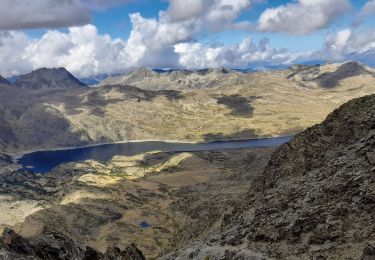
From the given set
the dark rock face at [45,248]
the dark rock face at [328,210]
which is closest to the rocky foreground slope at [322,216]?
the dark rock face at [328,210]

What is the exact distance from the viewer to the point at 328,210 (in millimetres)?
50625

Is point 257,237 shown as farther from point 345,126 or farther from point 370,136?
point 345,126

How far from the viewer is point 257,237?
177 feet

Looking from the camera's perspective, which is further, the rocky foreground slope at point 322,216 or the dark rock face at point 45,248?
the dark rock face at point 45,248

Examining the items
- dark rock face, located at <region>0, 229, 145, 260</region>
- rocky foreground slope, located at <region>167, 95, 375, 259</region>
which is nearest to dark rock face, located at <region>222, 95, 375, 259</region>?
rocky foreground slope, located at <region>167, 95, 375, 259</region>

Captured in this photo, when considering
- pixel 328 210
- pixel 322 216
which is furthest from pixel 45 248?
pixel 328 210

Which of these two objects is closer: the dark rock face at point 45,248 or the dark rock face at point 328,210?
the dark rock face at point 328,210

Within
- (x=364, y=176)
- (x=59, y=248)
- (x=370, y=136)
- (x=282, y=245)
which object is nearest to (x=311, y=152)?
(x=370, y=136)

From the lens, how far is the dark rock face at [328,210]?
45.6 metres

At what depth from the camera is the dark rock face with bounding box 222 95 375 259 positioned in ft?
150

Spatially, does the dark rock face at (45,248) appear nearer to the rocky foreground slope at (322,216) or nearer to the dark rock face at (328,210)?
the rocky foreground slope at (322,216)

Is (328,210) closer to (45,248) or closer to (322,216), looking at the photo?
(322,216)

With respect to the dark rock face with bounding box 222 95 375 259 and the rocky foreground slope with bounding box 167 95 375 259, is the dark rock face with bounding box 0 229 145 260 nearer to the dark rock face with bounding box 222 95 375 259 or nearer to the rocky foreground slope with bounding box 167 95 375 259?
the rocky foreground slope with bounding box 167 95 375 259

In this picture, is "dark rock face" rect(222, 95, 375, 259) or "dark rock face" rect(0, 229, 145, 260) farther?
"dark rock face" rect(0, 229, 145, 260)
